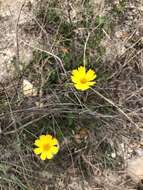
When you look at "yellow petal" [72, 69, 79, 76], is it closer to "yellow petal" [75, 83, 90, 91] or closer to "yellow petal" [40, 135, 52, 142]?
"yellow petal" [75, 83, 90, 91]

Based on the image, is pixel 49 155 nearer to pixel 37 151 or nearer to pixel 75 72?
pixel 37 151

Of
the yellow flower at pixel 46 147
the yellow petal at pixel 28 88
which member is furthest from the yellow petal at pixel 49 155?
the yellow petal at pixel 28 88

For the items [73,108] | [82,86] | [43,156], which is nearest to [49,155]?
[43,156]

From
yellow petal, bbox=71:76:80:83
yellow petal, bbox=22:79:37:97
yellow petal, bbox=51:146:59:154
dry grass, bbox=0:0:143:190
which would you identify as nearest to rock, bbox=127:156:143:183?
dry grass, bbox=0:0:143:190

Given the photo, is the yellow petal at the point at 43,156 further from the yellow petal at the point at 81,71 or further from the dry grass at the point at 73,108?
the yellow petal at the point at 81,71

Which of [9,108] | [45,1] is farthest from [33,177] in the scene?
[45,1]

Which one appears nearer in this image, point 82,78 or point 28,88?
point 82,78

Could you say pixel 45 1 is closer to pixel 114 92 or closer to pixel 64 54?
pixel 64 54
